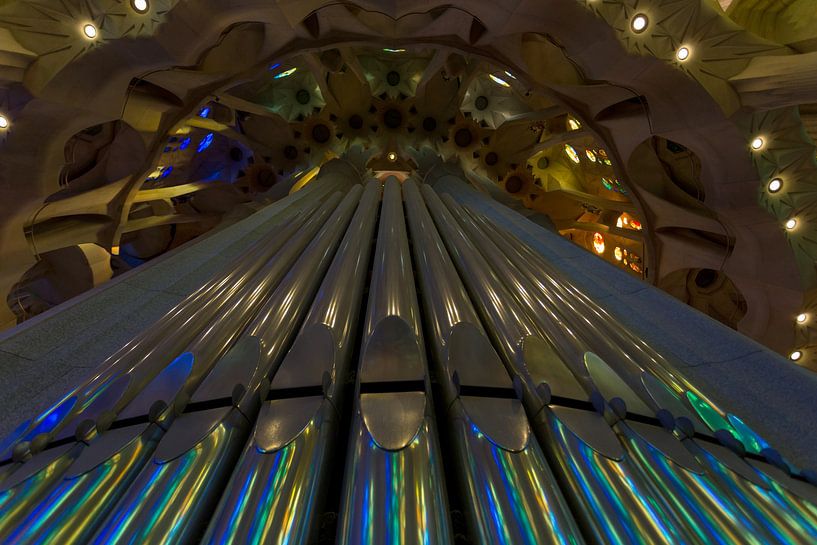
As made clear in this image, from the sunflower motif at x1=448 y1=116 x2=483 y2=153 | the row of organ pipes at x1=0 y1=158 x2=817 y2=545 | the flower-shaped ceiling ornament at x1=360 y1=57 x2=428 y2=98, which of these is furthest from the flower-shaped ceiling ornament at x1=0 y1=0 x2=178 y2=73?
the sunflower motif at x1=448 y1=116 x2=483 y2=153

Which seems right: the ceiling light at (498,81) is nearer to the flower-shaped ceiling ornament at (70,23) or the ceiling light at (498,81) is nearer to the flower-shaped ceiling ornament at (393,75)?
the flower-shaped ceiling ornament at (393,75)

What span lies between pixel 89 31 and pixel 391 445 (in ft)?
16.0

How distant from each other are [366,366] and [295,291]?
1.08 m

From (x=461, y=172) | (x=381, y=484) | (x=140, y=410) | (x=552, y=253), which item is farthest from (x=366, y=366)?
(x=461, y=172)

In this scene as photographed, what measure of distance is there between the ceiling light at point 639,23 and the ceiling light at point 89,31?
524cm

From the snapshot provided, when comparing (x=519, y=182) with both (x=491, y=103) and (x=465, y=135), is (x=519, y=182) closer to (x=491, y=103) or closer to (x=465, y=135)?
(x=465, y=135)

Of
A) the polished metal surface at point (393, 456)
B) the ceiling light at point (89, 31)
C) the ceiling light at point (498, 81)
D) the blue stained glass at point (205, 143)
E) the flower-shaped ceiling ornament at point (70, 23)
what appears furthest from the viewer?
the blue stained glass at point (205, 143)

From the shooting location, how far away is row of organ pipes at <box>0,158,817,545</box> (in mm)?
974

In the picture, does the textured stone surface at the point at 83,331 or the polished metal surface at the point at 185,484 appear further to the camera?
the textured stone surface at the point at 83,331

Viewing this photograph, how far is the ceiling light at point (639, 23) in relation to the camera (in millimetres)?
4078

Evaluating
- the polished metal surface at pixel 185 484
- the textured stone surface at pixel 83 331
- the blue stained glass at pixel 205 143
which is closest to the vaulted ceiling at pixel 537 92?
the textured stone surface at pixel 83 331

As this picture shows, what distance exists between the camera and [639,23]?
13.5ft

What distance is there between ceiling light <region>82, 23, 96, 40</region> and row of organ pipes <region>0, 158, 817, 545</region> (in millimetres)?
3556

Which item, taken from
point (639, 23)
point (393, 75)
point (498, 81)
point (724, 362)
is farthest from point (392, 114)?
point (724, 362)
